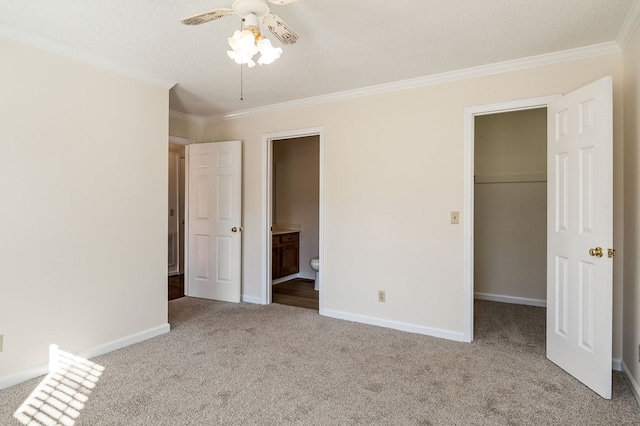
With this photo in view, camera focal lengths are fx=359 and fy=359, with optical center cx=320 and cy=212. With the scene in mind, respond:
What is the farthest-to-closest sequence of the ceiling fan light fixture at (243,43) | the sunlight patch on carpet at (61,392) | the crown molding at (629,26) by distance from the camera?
1. the crown molding at (629,26)
2. the sunlight patch on carpet at (61,392)
3. the ceiling fan light fixture at (243,43)

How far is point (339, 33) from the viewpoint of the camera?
2508 millimetres

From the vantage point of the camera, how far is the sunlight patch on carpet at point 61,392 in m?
2.03

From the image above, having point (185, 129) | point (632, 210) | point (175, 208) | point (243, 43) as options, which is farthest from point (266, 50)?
point (175, 208)

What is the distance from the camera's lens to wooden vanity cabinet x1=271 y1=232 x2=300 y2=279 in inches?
222

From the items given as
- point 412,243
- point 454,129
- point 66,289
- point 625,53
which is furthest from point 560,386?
point 66,289

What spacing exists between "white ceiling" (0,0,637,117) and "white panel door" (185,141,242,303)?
1311 millimetres

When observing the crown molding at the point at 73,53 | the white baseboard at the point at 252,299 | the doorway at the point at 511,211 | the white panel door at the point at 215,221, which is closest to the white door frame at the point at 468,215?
the doorway at the point at 511,211

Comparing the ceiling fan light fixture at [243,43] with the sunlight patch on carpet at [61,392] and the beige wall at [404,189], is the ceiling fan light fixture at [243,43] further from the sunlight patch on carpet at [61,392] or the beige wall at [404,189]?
the sunlight patch on carpet at [61,392]

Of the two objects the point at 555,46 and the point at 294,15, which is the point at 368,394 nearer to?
the point at 294,15

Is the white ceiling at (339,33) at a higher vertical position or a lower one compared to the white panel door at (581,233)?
higher

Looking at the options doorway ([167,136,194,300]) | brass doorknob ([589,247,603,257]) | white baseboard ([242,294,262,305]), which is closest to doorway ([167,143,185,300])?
doorway ([167,136,194,300])

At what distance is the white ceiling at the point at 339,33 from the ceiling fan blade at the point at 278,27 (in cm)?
28

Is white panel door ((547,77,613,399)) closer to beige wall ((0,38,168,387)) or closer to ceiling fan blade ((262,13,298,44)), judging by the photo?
ceiling fan blade ((262,13,298,44))

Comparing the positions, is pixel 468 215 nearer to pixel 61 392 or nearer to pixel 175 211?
pixel 61 392
